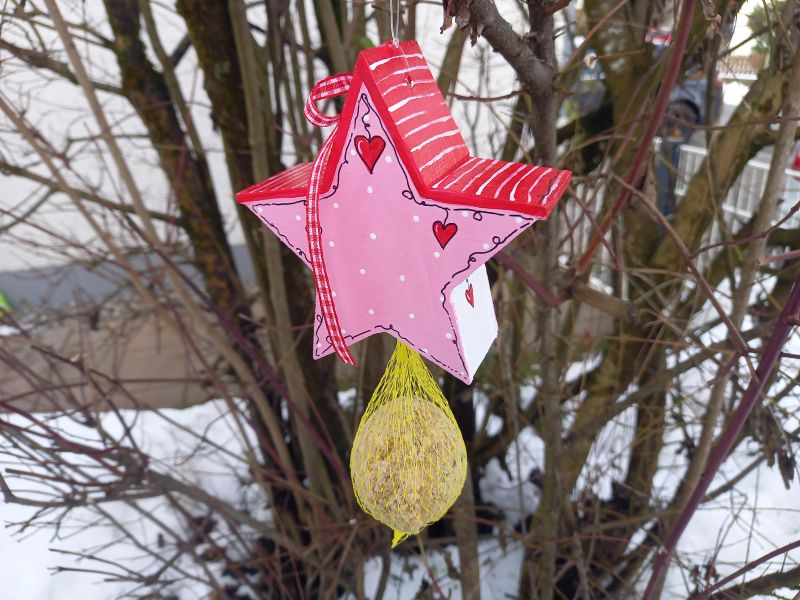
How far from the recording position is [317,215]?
611 mm

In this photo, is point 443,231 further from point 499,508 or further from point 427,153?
point 499,508

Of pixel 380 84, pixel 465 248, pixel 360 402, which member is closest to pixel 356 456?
pixel 465 248

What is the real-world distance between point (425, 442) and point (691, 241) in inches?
35.6

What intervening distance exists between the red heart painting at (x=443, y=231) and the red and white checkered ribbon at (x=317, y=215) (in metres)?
0.12

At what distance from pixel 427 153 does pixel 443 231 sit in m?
0.08

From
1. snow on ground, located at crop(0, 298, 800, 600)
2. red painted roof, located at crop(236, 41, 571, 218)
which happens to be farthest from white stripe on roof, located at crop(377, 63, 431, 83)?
snow on ground, located at crop(0, 298, 800, 600)

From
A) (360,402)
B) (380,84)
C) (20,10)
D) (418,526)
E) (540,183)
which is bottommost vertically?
(418,526)

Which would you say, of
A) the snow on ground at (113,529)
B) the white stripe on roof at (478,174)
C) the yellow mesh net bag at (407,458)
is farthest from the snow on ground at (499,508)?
the white stripe on roof at (478,174)

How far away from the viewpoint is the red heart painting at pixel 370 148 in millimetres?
584

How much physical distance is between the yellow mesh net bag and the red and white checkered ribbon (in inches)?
4.2

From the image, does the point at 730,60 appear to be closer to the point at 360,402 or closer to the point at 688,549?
the point at 360,402

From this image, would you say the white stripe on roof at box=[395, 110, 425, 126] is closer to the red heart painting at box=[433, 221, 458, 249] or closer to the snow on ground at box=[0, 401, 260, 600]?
the red heart painting at box=[433, 221, 458, 249]

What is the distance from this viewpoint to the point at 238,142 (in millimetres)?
1499

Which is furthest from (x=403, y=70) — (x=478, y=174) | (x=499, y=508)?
(x=499, y=508)
